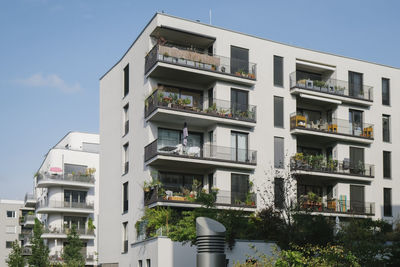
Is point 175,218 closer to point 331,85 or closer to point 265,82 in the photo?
point 265,82

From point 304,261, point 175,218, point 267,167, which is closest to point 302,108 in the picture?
point 267,167

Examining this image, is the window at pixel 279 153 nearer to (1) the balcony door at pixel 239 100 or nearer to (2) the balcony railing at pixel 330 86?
(1) the balcony door at pixel 239 100

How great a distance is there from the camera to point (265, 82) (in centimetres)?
4184

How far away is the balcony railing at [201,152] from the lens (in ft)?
123

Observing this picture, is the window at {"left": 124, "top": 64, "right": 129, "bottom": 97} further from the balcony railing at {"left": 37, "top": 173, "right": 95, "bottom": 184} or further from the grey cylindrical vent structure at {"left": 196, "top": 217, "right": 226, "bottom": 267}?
the grey cylindrical vent structure at {"left": 196, "top": 217, "right": 226, "bottom": 267}

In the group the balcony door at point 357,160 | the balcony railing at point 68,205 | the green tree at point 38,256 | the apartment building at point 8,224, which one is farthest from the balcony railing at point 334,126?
the apartment building at point 8,224

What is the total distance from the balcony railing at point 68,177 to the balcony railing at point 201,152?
30365mm

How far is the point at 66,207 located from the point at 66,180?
3.03 metres

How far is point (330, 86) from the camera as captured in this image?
144ft

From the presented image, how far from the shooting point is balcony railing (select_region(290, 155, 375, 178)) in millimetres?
41531

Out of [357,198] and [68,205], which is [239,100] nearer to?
[357,198]

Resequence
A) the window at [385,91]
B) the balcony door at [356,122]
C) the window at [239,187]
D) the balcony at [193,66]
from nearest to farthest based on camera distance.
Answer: the balcony at [193,66], the window at [239,187], the balcony door at [356,122], the window at [385,91]

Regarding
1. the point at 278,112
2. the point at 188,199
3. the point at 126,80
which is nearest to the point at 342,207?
the point at 278,112

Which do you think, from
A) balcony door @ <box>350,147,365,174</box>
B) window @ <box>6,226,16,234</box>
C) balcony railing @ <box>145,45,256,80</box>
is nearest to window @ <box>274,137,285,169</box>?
balcony railing @ <box>145,45,256,80</box>
